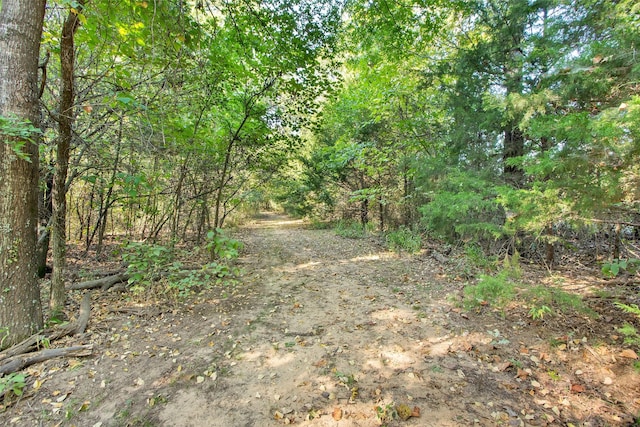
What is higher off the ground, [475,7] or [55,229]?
[475,7]

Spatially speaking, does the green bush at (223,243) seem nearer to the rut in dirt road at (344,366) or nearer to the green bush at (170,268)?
the green bush at (170,268)

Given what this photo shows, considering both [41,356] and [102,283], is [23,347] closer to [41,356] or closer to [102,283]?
[41,356]

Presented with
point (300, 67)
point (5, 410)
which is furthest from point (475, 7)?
point (5, 410)

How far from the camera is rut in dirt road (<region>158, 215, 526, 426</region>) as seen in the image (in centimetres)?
207

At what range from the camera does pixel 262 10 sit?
4.43m

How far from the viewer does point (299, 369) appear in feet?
8.57

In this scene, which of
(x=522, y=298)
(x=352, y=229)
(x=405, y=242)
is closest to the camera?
(x=522, y=298)

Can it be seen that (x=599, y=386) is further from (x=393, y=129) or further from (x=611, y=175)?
(x=393, y=129)

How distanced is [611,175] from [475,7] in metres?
4.33

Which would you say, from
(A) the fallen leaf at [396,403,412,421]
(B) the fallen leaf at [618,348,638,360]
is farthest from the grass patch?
(A) the fallen leaf at [396,403,412,421]

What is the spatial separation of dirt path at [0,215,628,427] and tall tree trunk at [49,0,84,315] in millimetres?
725

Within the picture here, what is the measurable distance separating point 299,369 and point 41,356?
2353mm

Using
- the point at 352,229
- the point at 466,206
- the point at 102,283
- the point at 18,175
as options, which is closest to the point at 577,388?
the point at 466,206

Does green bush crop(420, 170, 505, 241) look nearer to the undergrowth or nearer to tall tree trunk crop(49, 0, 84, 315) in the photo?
the undergrowth
